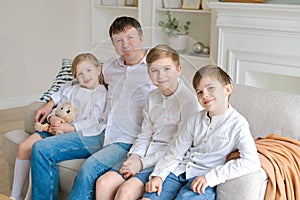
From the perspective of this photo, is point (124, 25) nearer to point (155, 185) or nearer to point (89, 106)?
point (89, 106)

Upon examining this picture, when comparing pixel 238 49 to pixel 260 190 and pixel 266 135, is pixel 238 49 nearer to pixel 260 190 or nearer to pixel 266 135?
pixel 266 135

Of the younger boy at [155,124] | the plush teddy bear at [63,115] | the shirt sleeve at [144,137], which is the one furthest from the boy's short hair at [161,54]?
the plush teddy bear at [63,115]

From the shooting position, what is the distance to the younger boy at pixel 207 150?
1857 millimetres

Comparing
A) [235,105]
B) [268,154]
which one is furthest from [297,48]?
[268,154]

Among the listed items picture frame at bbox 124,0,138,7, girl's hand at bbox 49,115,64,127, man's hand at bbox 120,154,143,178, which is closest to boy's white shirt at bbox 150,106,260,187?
man's hand at bbox 120,154,143,178

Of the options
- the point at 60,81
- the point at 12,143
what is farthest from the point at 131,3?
the point at 12,143

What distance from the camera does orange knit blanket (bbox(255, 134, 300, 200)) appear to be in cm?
188

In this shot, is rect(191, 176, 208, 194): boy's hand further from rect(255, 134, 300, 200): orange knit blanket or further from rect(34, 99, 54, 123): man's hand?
rect(34, 99, 54, 123): man's hand

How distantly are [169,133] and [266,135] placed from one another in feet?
1.49

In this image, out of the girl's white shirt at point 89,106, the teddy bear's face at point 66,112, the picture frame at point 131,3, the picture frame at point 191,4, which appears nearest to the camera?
the girl's white shirt at point 89,106

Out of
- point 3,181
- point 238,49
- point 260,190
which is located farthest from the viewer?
point 238,49

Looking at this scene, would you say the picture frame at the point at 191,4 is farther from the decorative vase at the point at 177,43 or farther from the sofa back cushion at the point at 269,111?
the sofa back cushion at the point at 269,111

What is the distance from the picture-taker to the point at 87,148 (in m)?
2.36

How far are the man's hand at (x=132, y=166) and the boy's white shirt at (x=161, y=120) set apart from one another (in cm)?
2
